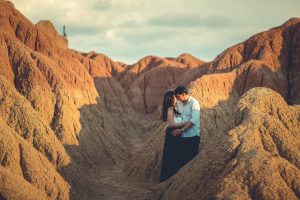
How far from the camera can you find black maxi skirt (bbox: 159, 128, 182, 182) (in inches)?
335

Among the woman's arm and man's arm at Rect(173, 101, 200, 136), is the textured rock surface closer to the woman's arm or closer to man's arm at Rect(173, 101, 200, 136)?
man's arm at Rect(173, 101, 200, 136)

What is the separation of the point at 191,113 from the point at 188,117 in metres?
0.15

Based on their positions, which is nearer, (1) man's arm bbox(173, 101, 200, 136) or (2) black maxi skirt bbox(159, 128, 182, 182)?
(1) man's arm bbox(173, 101, 200, 136)

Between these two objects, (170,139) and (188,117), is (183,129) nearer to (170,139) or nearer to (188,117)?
(188,117)

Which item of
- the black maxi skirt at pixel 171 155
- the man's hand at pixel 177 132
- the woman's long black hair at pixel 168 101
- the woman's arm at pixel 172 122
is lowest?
the black maxi skirt at pixel 171 155

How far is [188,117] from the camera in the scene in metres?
8.18

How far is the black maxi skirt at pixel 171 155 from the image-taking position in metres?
8.52

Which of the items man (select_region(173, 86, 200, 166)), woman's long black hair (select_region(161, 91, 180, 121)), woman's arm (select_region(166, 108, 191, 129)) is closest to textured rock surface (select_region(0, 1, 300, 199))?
man (select_region(173, 86, 200, 166))

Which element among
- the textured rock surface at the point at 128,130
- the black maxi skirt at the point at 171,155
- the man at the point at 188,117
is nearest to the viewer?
the textured rock surface at the point at 128,130

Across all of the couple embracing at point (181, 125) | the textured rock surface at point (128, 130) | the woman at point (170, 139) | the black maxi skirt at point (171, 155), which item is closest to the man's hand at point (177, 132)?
the couple embracing at point (181, 125)

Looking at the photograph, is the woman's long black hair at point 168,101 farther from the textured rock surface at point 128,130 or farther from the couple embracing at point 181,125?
the textured rock surface at point 128,130

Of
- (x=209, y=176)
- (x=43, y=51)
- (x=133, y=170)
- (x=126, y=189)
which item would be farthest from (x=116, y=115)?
(x=209, y=176)

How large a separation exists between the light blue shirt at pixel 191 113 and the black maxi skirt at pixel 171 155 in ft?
1.05

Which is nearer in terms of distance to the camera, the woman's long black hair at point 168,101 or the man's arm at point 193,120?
the man's arm at point 193,120
